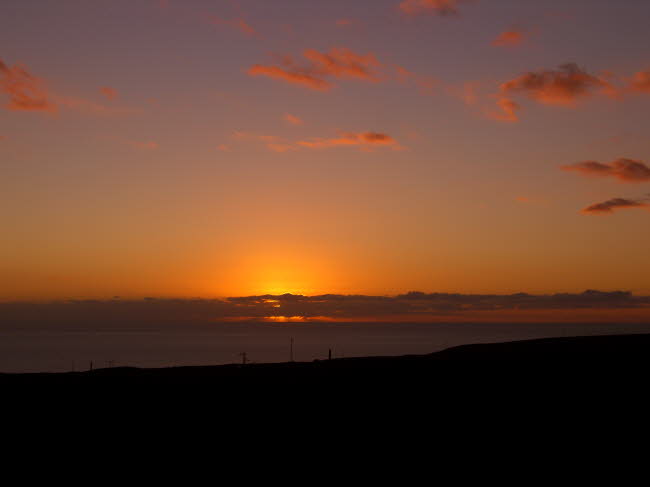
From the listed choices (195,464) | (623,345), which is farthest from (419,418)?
(623,345)

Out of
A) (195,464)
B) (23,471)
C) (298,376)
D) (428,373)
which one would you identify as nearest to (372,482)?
(195,464)

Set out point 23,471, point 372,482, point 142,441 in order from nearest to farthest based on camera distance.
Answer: point 372,482
point 23,471
point 142,441

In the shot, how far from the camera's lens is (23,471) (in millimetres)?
19047

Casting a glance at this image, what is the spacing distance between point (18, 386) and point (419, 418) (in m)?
21.6

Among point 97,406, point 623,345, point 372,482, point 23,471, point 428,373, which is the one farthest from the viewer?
point 623,345

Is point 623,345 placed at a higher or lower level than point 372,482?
higher

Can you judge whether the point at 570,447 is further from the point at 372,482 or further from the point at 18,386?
the point at 18,386

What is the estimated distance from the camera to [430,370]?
1270 inches

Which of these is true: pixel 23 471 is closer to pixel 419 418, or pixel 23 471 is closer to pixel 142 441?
pixel 142 441

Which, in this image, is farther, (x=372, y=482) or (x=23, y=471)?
(x=23, y=471)

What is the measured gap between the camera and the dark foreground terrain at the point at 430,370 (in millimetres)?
29531

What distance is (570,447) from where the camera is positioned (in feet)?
64.2

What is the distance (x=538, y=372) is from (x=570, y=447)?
10073 millimetres

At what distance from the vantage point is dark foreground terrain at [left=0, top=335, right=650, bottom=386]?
29.5 metres
